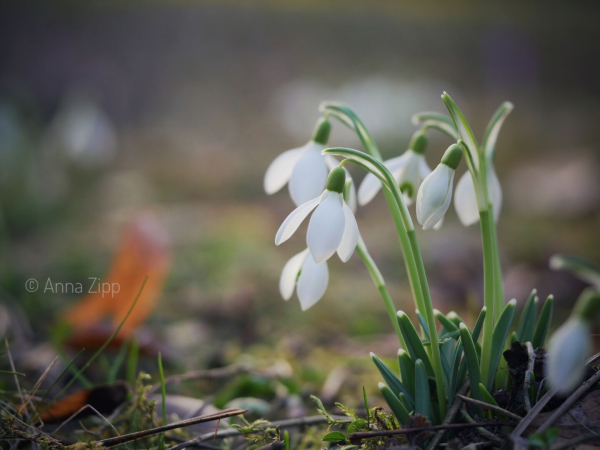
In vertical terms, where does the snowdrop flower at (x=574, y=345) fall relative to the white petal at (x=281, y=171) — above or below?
below

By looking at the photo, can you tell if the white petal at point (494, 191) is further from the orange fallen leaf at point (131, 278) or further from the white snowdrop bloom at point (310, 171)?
the orange fallen leaf at point (131, 278)

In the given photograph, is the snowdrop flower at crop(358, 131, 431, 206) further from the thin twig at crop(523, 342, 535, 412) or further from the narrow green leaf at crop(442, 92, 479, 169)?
the thin twig at crop(523, 342, 535, 412)

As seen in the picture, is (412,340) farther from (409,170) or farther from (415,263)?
(409,170)

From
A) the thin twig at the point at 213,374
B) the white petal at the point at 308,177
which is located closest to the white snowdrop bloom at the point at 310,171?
the white petal at the point at 308,177

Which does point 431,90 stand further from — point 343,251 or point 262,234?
point 343,251

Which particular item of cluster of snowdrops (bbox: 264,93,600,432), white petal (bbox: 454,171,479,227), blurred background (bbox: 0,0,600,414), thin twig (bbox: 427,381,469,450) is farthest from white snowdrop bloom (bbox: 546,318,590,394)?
blurred background (bbox: 0,0,600,414)

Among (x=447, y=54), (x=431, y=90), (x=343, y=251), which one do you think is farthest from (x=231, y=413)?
(x=447, y=54)
